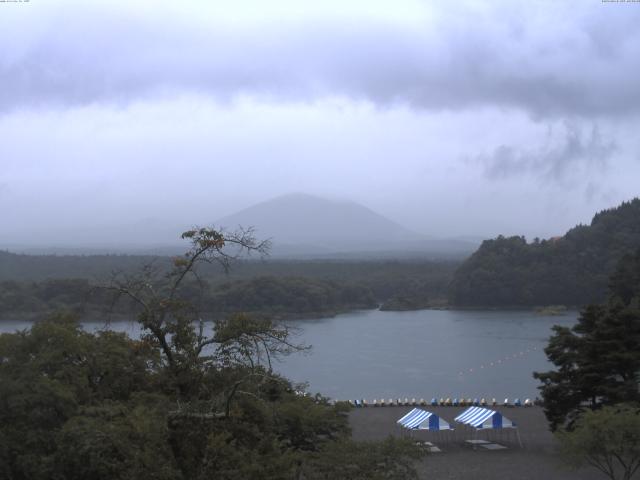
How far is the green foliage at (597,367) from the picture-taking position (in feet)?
26.8

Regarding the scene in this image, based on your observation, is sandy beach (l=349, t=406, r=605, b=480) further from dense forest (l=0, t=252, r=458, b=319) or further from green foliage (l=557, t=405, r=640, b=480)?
dense forest (l=0, t=252, r=458, b=319)

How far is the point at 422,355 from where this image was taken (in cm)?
2081

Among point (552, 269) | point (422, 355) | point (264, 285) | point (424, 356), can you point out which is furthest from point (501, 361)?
point (552, 269)

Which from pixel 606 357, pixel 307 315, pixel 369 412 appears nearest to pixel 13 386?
pixel 606 357

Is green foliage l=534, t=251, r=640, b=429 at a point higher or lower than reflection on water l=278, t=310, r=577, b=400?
higher

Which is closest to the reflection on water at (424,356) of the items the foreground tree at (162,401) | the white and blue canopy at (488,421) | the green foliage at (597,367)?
the white and blue canopy at (488,421)

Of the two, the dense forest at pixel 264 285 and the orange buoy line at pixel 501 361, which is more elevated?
the dense forest at pixel 264 285

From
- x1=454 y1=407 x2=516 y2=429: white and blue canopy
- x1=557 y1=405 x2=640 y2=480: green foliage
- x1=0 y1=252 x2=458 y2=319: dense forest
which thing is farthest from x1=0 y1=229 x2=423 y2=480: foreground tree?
x1=0 y1=252 x2=458 y2=319: dense forest

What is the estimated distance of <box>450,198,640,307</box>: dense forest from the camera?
32156 mm

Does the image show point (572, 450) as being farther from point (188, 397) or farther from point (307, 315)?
point (307, 315)

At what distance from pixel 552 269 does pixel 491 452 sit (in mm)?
25491

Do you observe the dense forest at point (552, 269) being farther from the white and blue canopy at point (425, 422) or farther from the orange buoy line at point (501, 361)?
the white and blue canopy at point (425, 422)

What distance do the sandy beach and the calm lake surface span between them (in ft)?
5.05

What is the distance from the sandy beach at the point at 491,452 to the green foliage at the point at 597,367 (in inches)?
22.0
